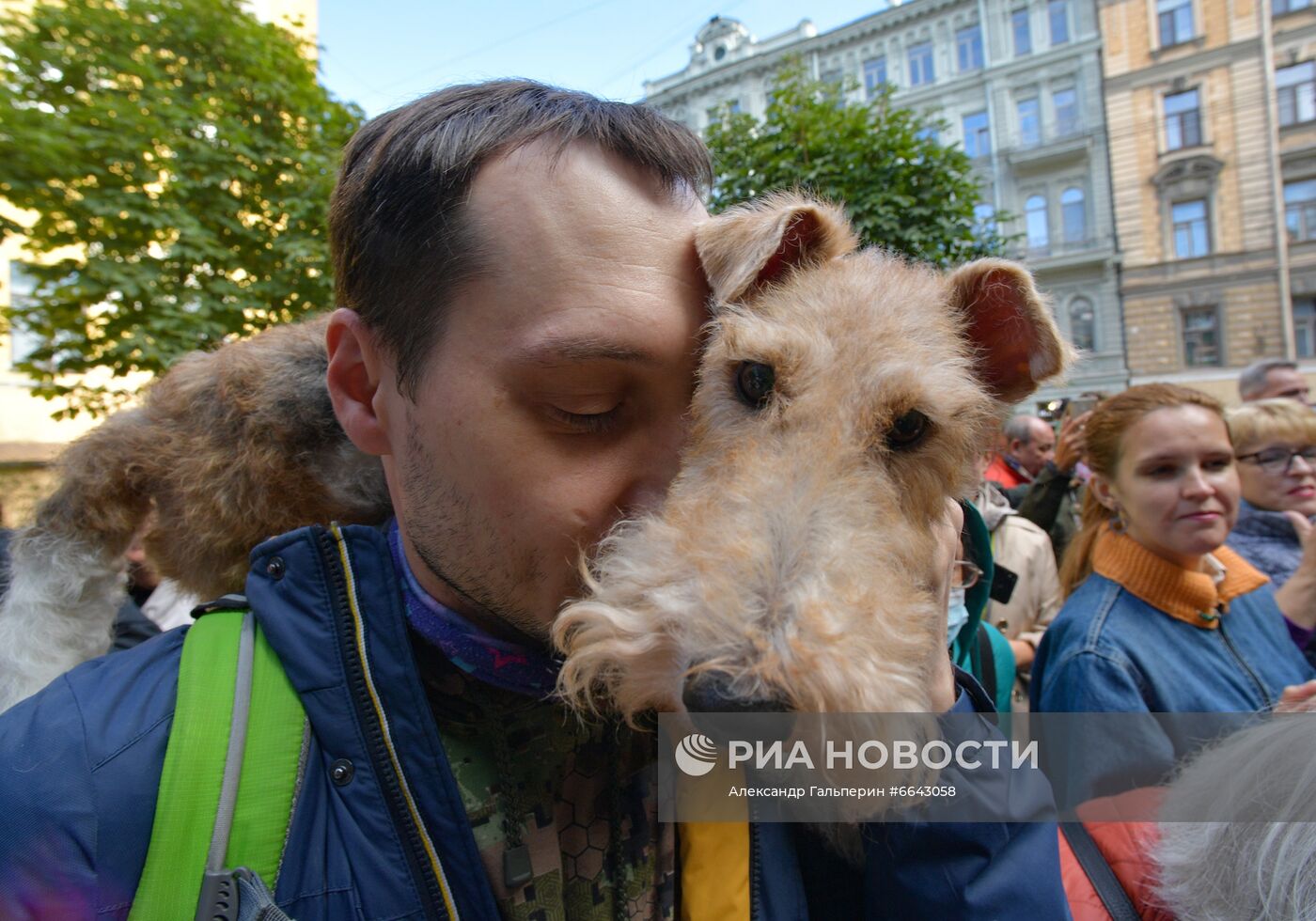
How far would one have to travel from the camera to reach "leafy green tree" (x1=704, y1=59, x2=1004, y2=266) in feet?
24.7

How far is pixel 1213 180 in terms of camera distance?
95.5 feet

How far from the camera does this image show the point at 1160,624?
3.14 m

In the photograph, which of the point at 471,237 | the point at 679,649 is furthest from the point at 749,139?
the point at 679,649

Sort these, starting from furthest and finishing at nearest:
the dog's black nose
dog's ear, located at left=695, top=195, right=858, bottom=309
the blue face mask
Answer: the blue face mask → dog's ear, located at left=695, top=195, right=858, bottom=309 → the dog's black nose

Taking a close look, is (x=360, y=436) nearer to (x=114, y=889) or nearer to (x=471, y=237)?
(x=471, y=237)

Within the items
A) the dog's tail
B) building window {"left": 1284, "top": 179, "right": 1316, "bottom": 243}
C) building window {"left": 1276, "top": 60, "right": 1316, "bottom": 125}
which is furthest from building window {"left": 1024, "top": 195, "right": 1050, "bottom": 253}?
the dog's tail

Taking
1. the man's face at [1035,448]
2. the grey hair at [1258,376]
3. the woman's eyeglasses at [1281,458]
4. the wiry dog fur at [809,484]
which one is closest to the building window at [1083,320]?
the man's face at [1035,448]

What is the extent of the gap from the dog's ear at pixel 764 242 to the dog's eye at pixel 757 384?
199 mm

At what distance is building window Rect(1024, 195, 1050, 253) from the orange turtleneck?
3189 cm

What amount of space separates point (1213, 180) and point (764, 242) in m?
36.6

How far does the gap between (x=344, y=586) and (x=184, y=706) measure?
34 centimetres

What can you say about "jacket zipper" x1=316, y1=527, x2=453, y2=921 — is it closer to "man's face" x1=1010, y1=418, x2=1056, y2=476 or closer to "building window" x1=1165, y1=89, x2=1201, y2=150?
"man's face" x1=1010, y1=418, x2=1056, y2=476

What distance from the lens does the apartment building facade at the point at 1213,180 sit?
2806 centimetres

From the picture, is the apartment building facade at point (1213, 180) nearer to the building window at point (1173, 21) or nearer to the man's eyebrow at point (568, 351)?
the building window at point (1173, 21)
